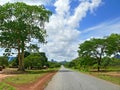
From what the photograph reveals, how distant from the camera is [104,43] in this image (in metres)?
89.4

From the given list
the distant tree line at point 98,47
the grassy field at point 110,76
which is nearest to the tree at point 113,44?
the distant tree line at point 98,47

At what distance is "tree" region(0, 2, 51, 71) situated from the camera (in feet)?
208

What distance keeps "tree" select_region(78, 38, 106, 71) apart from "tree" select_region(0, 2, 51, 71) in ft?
83.2

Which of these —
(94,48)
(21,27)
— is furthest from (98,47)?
(21,27)

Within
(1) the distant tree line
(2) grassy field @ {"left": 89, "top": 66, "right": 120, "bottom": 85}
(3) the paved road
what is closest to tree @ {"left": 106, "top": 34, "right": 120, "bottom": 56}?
(1) the distant tree line

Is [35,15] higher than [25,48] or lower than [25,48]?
higher

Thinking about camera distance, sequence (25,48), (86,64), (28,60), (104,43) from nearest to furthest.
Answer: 1. (25,48)
2. (104,43)
3. (86,64)
4. (28,60)

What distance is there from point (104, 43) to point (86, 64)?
10461 millimetres

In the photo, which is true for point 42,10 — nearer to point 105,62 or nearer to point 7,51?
point 7,51

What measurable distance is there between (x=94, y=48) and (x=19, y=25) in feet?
110

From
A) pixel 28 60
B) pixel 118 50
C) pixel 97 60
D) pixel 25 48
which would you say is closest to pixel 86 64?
pixel 97 60

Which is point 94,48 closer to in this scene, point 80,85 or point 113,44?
point 113,44

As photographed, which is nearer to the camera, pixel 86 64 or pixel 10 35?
pixel 10 35

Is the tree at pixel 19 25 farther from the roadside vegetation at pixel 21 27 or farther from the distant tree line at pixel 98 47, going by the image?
the distant tree line at pixel 98 47
